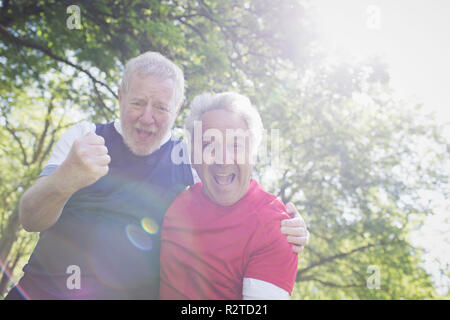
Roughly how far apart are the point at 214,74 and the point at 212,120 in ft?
12.8

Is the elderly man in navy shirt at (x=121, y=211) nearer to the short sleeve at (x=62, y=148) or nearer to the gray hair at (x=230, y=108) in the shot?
the short sleeve at (x=62, y=148)

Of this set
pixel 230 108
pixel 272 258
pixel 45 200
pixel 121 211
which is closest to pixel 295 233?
pixel 272 258

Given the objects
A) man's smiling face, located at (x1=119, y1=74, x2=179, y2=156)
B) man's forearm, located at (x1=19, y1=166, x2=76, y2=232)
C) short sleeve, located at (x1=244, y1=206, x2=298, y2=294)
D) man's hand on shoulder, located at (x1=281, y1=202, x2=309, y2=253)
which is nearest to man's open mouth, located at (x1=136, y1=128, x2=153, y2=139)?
man's smiling face, located at (x1=119, y1=74, x2=179, y2=156)

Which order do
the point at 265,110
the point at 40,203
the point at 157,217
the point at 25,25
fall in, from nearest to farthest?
the point at 40,203 → the point at 157,217 → the point at 25,25 → the point at 265,110

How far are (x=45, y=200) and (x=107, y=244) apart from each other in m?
0.57

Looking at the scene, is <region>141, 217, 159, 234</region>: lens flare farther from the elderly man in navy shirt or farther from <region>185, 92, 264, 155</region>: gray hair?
<region>185, 92, 264, 155</region>: gray hair

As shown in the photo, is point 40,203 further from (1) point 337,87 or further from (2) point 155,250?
(1) point 337,87

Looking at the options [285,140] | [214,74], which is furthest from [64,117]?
[214,74]

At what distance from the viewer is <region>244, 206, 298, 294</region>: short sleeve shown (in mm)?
1667

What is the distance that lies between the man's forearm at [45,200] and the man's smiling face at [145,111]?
74 cm

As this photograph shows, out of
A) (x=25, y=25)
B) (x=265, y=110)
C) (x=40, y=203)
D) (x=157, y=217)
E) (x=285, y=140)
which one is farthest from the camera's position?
(x=285, y=140)

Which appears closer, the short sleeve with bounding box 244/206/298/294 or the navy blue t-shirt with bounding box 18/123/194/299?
the short sleeve with bounding box 244/206/298/294

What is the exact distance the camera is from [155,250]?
2.05 m

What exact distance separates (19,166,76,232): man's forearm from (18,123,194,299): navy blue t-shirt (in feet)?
1.02
